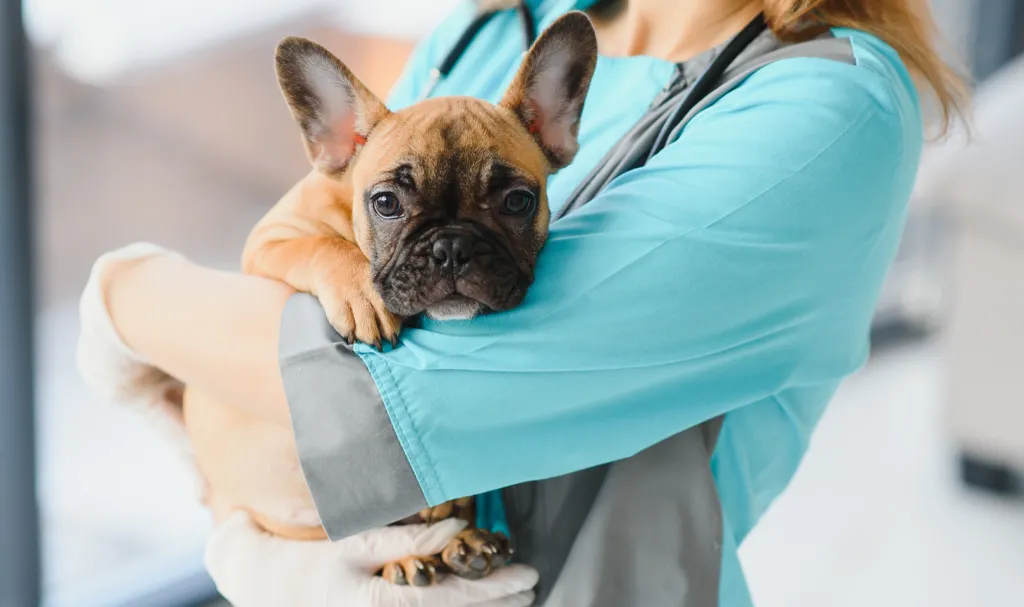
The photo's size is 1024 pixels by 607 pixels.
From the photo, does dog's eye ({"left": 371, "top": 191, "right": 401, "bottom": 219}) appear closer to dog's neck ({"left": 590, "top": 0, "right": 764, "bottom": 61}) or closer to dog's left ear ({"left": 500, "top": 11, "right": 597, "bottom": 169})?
Result: dog's left ear ({"left": 500, "top": 11, "right": 597, "bottom": 169})

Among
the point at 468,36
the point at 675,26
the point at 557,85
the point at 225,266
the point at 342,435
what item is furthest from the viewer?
the point at 225,266

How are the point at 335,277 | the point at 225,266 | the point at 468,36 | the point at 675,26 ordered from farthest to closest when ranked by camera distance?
the point at 225,266
the point at 468,36
the point at 675,26
the point at 335,277

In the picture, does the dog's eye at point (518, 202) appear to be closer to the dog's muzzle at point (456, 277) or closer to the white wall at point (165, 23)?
the dog's muzzle at point (456, 277)

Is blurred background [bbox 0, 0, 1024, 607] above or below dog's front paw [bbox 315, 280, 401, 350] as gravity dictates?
below

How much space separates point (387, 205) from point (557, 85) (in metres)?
0.24

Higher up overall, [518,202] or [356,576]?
[518,202]

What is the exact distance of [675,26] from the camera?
1145 millimetres

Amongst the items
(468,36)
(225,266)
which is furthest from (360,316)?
(225,266)

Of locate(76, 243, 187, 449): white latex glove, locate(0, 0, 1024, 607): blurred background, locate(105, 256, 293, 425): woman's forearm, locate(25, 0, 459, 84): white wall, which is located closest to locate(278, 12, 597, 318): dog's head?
locate(105, 256, 293, 425): woman's forearm

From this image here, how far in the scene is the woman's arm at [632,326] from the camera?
805 millimetres

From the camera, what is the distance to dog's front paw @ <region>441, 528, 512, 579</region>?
3.20ft

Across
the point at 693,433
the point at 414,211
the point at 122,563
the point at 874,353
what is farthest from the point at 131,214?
the point at 874,353

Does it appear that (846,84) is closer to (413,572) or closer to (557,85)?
(557,85)

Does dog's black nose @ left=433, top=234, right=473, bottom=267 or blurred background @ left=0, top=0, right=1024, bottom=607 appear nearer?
dog's black nose @ left=433, top=234, right=473, bottom=267
